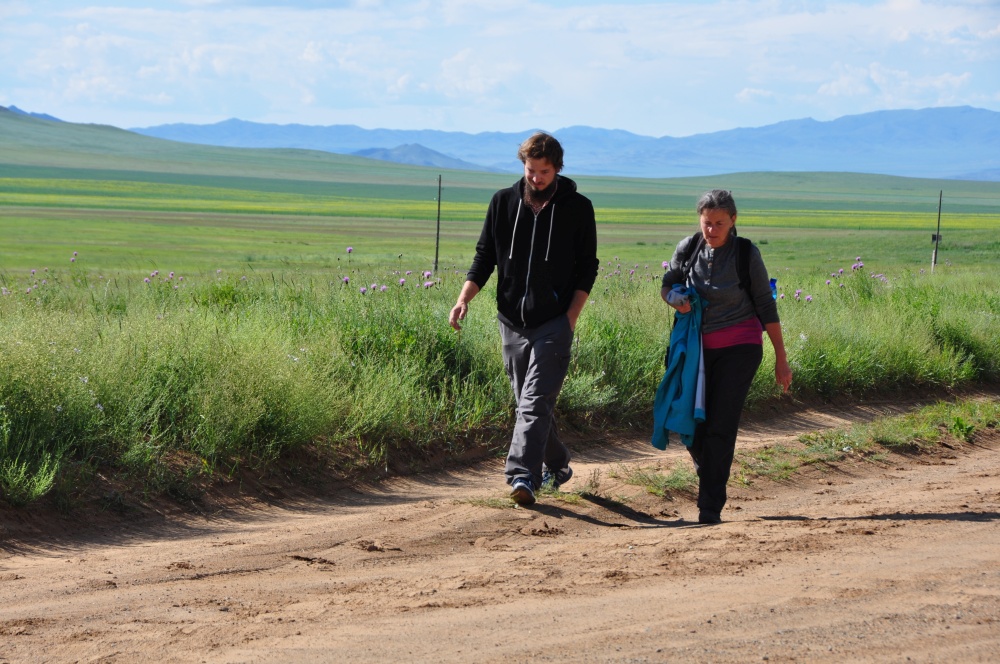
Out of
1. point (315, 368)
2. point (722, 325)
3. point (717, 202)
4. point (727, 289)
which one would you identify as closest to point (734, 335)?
point (722, 325)

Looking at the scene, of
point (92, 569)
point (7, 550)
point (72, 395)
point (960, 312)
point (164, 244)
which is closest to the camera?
point (92, 569)

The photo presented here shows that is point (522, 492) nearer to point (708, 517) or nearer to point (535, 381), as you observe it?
point (535, 381)

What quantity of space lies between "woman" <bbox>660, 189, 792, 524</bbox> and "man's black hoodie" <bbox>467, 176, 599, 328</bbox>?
447mm

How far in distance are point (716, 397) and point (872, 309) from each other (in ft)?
23.2

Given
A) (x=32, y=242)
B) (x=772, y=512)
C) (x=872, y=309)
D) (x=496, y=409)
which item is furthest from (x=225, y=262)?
(x=772, y=512)

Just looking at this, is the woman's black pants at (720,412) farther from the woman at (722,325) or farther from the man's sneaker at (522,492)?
the man's sneaker at (522,492)

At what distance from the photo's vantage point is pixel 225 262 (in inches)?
1359

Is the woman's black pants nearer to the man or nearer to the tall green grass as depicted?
the man

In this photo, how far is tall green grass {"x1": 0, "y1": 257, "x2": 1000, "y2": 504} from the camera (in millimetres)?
6234

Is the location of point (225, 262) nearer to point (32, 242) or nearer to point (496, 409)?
point (32, 242)

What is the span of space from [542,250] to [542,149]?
0.48 metres

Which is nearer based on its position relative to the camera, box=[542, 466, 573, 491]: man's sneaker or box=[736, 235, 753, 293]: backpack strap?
box=[736, 235, 753, 293]: backpack strap

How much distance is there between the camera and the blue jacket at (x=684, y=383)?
5793 mm

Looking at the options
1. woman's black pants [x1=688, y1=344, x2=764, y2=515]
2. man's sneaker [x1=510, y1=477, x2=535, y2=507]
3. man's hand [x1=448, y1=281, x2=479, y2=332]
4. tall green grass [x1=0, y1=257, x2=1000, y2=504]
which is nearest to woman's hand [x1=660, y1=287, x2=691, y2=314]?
woman's black pants [x1=688, y1=344, x2=764, y2=515]
